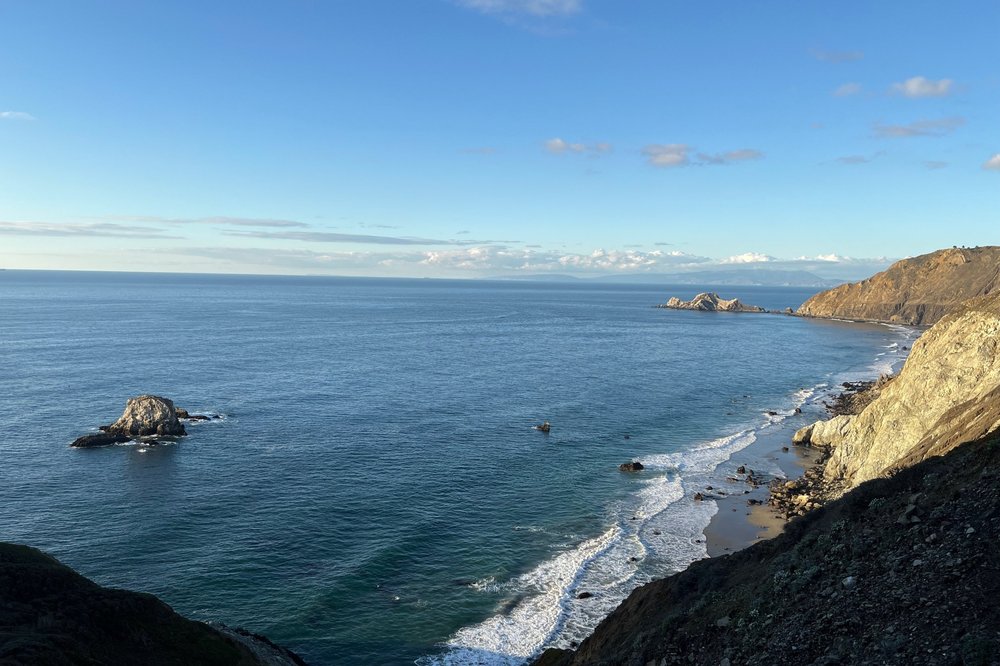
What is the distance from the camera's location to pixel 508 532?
51750mm

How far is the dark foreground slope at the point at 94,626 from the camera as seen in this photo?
2350 centimetres

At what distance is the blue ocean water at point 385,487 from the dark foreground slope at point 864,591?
1533 centimetres

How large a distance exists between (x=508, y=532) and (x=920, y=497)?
34.0 metres

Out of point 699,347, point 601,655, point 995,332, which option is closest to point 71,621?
point 601,655

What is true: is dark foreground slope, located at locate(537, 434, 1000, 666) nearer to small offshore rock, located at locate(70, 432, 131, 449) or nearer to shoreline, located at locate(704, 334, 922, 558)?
shoreline, located at locate(704, 334, 922, 558)

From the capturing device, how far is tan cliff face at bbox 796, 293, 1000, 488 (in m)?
54.2

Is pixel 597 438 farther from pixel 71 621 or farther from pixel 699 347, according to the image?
pixel 699 347

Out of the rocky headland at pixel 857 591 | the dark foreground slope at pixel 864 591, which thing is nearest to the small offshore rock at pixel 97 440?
the rocky headland at pixel 857 591

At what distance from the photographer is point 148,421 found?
76688mm

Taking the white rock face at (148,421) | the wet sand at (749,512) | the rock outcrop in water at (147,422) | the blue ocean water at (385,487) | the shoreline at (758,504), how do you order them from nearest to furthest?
the blue ocean water at (385,487)
the wet sand at (749,512)
the shoreline at (758,504)
the rock outcrop in water at (147,422)
the white rock face at (148,421)

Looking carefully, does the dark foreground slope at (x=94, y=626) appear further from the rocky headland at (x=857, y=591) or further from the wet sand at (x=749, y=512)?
the wet sand at (x=749, y=512)

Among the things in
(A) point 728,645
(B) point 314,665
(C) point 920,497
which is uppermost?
(C) point 920,497

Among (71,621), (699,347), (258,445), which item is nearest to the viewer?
(71,621)

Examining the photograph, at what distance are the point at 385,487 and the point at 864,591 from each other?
154 feet
